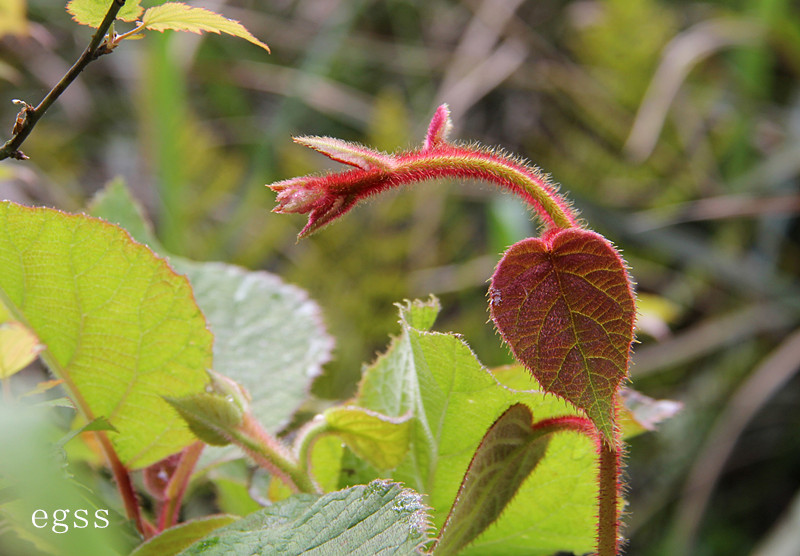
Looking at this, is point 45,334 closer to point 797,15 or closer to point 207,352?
point 207,352

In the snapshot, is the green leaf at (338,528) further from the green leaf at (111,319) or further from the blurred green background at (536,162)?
the blurred green background at (536,162)

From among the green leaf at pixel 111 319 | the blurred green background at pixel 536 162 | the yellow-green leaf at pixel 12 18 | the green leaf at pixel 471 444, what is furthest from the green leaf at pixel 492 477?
the blurred green background at pixel 536 162

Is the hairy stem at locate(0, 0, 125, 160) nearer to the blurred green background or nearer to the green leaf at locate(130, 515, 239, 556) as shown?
the green leaf at locate(130, 515, 239, 556)

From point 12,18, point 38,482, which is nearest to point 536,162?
point 12,18

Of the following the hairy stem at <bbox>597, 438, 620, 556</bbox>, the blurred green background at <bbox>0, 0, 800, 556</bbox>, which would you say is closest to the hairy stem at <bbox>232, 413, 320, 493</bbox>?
the hairy stem at <bbox>597, 438, 620, 556</bbox>

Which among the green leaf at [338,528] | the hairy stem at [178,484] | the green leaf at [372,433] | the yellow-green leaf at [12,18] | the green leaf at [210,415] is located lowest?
the hairy stem at [178,484]

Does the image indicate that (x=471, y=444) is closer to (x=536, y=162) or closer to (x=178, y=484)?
(x=178, y=484)

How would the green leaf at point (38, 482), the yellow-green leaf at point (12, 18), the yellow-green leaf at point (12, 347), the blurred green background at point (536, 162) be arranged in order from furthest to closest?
the blurred green background at point (536, 162) < the yellow-green leaf at point (12, 18) < the yellow-green leaf at point (12, 347) < the green leaf at point (38, 482)
